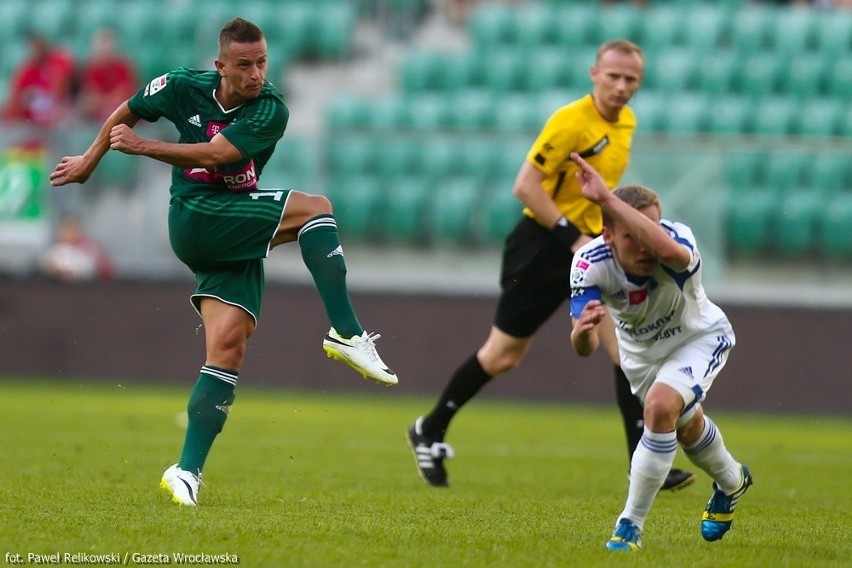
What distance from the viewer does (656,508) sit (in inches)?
259

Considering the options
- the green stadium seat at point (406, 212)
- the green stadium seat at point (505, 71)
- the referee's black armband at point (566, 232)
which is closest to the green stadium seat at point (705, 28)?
the green stadium seat at point (505, 71)

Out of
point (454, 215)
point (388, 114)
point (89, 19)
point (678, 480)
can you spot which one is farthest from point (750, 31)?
point (678, 480)

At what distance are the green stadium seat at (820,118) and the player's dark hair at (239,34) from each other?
9669 mm

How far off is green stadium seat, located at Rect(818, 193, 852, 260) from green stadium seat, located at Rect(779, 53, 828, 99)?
8.81ft

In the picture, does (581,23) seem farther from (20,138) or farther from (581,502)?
(581,502)

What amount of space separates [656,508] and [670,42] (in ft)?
32.4

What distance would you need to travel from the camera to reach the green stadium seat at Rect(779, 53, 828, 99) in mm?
14805

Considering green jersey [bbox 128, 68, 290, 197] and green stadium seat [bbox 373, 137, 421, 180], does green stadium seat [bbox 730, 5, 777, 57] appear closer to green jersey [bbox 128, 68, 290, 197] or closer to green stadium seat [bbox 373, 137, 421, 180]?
green stadium seat [bbox 373, 137, 421, 180]

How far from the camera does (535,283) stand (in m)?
7.66

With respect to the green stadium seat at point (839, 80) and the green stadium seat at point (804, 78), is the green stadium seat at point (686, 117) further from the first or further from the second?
the green stadium seat at point (839, 80)

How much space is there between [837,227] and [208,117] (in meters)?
7.86

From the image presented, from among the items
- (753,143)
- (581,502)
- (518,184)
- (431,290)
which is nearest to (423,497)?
(581,502)

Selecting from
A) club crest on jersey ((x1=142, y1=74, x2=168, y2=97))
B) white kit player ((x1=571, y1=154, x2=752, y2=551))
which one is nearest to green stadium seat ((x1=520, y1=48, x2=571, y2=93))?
club crest on jersey ((x1=142, y1=74, x2=168, y2=97))

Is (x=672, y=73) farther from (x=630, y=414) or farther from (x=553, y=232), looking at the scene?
(x=630, y=414)
